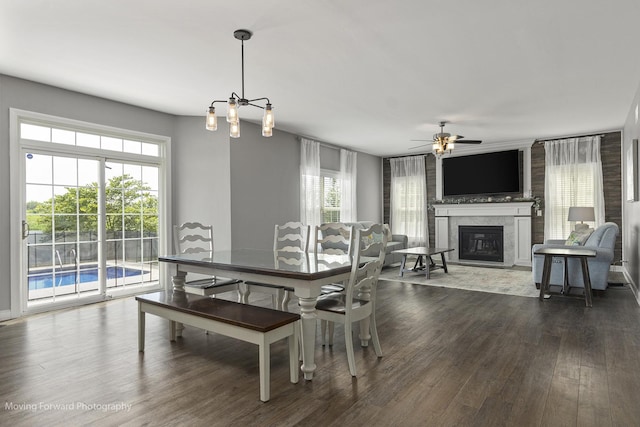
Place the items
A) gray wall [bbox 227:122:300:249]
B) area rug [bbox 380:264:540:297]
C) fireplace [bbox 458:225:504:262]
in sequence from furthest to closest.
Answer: fireplace [bbox 458:225:504:262] < gray wall [bbox 227:122:300:249] < area rug [bbox 380:264:540:297]

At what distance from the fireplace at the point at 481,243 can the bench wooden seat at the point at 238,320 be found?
6.91 metres

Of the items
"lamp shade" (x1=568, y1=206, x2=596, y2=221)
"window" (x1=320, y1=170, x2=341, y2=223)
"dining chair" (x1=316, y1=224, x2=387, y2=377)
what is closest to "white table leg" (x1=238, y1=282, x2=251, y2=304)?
"dining chair" (x1=316, y1=224, x2=387, y2=377)

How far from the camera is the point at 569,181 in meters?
7.40

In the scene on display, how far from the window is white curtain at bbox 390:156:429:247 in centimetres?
195

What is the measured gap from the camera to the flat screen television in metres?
8.04

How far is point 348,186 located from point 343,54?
5055mm

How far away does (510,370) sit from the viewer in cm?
271

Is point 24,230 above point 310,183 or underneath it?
underneath

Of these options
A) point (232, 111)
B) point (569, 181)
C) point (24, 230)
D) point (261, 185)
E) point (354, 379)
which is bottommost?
point (354, 379)

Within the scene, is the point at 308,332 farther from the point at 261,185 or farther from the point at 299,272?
the point at 261,185

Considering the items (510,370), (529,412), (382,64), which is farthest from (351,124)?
(529,412)

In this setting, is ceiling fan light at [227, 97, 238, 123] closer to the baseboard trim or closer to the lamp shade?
the baseboard trim

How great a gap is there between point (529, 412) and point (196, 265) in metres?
2.55

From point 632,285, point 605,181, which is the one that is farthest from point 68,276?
point 605,181
